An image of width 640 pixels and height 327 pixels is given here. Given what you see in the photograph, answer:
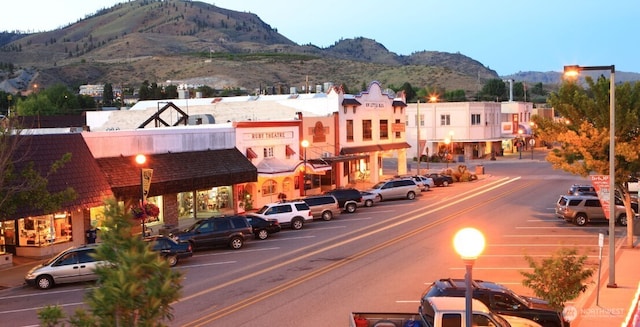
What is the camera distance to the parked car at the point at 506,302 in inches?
666

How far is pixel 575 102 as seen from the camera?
3003 cm

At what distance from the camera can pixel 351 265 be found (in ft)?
84.0

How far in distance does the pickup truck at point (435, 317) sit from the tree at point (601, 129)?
1576cm

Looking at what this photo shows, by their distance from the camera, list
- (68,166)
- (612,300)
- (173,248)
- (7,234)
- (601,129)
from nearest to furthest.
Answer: (612,300) < (173,248) < (601,129) < (7,234) < (68,166)

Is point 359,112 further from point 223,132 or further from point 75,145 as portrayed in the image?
point 75,145

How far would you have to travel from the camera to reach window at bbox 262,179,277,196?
44500mm

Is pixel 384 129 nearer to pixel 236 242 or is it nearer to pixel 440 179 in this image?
pixel 440 179

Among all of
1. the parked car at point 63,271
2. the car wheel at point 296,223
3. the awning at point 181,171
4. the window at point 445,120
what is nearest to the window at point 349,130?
the awning at point 181,171

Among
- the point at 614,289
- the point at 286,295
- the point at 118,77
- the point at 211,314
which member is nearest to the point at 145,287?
the point at 211,314

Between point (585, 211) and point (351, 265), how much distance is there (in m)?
15.1

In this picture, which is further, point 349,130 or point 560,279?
point 349,130

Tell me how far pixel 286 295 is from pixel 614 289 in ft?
33.6

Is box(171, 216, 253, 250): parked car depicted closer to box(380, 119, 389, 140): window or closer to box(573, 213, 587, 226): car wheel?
box(573, 213, 587, 226): car wheel

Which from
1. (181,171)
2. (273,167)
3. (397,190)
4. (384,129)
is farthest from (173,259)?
(384,129)
